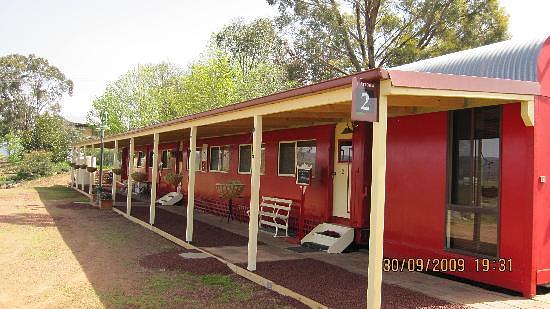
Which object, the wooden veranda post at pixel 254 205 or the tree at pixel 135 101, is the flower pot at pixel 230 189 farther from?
the tree at pixel 135 101

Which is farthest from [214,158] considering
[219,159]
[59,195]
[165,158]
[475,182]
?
[59,195]

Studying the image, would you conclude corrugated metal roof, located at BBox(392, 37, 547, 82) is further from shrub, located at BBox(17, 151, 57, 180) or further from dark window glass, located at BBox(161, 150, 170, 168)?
shrub, located at BBox(17, 151, 57, 180)

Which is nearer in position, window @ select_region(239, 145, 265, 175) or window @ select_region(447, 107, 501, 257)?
window @ select_region(447, 107, 501, 257)

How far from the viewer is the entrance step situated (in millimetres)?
8625

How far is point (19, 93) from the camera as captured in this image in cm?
5453

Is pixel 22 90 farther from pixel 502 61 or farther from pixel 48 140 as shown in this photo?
pixel 502 61

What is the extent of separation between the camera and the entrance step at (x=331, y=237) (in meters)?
8.62

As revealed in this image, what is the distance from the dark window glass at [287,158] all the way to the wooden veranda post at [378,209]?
20.4 ft

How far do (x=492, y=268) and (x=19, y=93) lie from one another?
58220 millimetres

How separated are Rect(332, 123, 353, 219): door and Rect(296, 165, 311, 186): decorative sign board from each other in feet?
1.65

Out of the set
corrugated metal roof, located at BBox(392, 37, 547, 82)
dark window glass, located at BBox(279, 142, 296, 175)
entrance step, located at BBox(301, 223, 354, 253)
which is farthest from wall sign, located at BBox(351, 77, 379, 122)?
dark window glass, located at BBox(279, 142, 296, 175)

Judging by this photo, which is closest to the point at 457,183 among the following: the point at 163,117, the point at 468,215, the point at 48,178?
the point at 468,215

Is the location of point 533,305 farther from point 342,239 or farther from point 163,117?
point 163,117

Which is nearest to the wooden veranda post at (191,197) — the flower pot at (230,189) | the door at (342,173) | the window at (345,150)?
the flower pot at (230,189)
